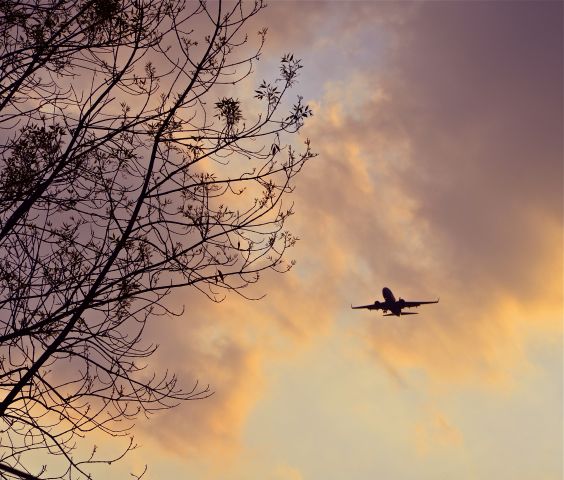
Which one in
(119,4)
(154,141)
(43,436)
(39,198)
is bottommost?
(43,436)

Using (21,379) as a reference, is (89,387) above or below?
above

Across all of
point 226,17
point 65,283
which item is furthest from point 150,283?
point 226,17

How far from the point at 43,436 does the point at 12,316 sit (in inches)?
55.9

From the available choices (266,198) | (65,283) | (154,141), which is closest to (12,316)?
(65,283)

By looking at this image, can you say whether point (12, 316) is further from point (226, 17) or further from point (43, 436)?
point (226, 17)

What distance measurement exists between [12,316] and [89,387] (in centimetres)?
122

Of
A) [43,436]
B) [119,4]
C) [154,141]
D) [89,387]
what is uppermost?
[119,4]

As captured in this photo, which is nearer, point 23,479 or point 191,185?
point 23,479

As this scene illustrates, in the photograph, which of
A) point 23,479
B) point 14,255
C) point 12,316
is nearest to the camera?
point 23,479

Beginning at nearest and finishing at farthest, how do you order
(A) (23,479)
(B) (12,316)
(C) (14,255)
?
(A) (23,479) < (B) (12,316) < (C) (14,255)

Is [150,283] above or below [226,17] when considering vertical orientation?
below

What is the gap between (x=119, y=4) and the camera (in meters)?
10.0

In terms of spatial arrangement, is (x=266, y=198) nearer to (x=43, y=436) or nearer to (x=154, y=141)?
(x=154, y=141)

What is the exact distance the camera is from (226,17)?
10.1 meters
